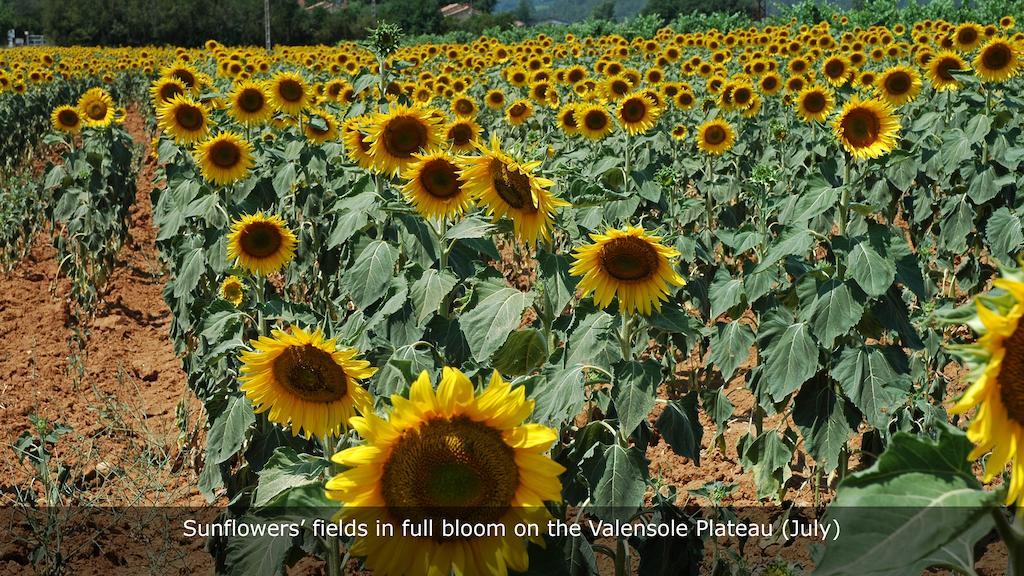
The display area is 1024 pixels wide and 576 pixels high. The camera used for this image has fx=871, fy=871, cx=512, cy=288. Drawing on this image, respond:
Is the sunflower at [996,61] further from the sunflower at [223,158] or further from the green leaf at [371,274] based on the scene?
the sunflower at [223,158]

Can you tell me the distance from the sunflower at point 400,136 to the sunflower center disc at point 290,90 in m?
2.67

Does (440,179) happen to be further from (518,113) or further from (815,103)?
(518,113)

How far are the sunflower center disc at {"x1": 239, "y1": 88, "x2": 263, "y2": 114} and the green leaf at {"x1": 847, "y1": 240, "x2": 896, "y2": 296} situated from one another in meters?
4.28

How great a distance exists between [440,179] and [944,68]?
5.82 meters

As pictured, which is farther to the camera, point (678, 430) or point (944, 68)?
point (944, 68)

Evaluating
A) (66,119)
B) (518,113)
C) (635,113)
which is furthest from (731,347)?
(66,119)

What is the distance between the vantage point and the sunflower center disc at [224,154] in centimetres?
511

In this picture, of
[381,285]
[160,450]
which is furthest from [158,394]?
[381,285]

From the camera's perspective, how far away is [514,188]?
2768 millimetres

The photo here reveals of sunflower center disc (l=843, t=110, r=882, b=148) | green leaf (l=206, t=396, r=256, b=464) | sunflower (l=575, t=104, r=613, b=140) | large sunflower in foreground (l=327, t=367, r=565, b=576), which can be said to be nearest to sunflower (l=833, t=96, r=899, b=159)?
sunflower center disc (l=843, t=110, r=882, b=148)

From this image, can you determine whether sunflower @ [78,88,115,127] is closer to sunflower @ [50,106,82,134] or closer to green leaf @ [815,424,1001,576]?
sunflower @ [50,106,82,134]

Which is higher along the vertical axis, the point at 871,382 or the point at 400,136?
the point at 400,136

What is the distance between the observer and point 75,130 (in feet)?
A: 25.9

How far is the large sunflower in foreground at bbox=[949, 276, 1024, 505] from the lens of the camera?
3.43 ft
